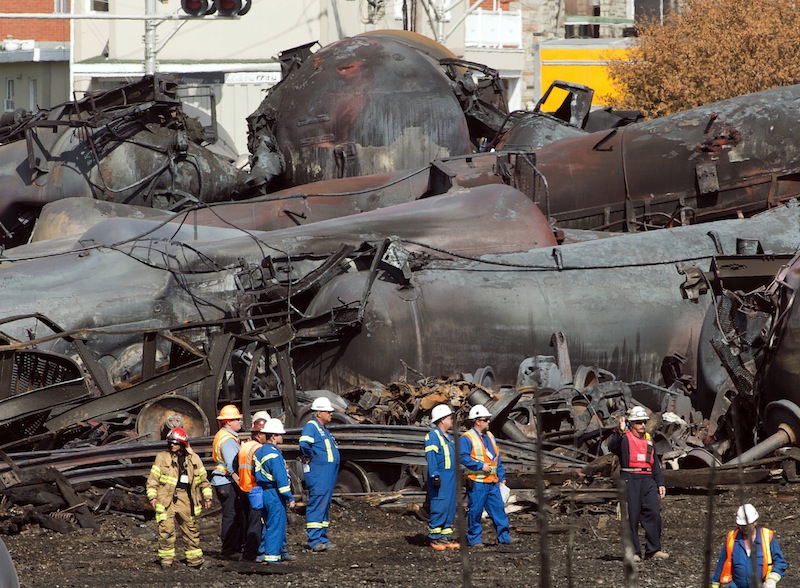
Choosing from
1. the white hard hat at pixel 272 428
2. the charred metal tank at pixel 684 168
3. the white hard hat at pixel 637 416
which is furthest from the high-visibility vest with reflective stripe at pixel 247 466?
the charred metal tank at pixel 684 168

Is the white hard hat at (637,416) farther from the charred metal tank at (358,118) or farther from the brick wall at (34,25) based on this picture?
the brick wall at (34,25)

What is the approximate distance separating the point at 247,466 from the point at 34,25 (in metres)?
34.9

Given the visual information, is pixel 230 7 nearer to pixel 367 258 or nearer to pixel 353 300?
pixel 367 258

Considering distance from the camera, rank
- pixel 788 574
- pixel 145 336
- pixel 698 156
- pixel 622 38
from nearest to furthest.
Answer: pixel 788 574 < pixel 145 336 < pixel 698 156 < pixel 622 38

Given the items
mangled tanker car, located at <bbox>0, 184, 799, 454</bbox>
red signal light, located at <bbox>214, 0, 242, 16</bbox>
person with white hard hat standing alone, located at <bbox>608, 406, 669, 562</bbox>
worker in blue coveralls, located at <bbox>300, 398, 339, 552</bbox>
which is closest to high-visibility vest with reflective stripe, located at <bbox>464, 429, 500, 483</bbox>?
person with white hard hat standing alone, located at <bbox>608, 406, 669, 562</bbox>

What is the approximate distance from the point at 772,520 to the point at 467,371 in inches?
186

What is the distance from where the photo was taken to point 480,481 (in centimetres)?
1134

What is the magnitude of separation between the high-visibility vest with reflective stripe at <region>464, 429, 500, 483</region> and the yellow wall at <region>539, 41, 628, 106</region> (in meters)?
34.0

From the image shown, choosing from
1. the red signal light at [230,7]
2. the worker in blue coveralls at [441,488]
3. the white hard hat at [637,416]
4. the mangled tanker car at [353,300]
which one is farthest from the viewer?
the red signal light at [230,7]

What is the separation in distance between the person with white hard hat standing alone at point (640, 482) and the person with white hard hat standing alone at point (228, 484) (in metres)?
3.02

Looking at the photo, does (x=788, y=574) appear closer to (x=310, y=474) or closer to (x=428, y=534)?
A: (x=428, y=534)

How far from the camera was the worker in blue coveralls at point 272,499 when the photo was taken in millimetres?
10766

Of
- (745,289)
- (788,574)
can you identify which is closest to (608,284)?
(745,289)

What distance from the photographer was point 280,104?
80.5 ft
